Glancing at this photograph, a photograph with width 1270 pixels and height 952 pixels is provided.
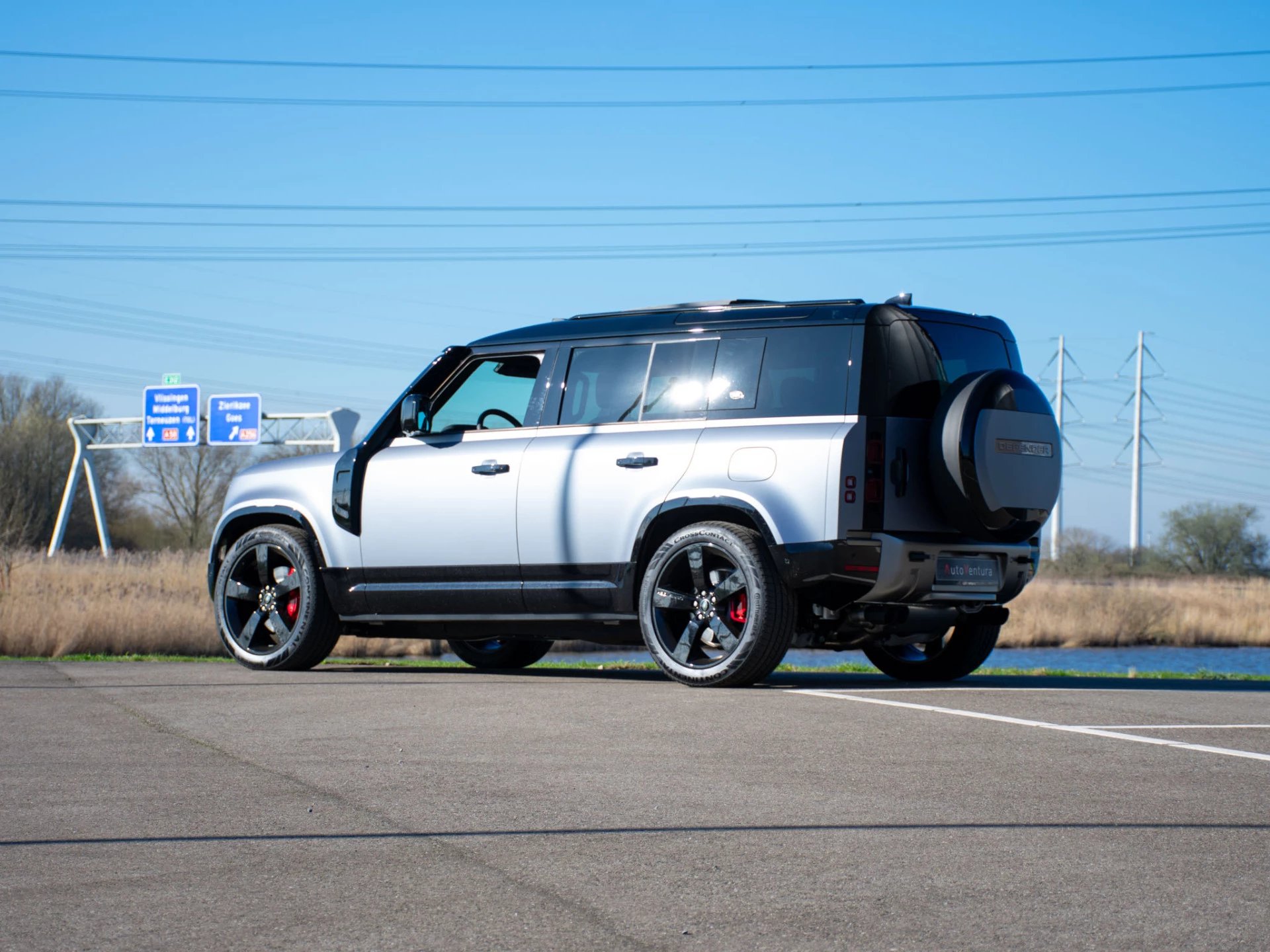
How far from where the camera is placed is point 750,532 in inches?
362

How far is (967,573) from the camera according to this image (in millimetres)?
9438

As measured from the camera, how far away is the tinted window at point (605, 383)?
32.5ft

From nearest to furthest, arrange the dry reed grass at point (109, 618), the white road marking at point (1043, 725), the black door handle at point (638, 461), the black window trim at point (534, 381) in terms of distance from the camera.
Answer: the white road marking at point (1043, 725), the black door handle at point (638, 461), the black window trim at point (534, 381), the dry reed grass at point (109, 618)

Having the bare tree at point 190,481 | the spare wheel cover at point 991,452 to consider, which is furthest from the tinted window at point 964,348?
the bare tree at point 190,481

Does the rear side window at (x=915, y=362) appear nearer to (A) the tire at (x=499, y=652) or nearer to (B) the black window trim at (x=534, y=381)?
(B) the black window trim at (x=534, y=381)

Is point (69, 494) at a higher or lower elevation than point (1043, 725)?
higher

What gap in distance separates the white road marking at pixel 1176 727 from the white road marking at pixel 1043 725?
0.08 meters

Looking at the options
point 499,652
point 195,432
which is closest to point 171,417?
point 195,432

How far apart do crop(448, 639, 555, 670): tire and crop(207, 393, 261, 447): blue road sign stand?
42.1 metres

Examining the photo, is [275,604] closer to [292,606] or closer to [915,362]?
[292,606]

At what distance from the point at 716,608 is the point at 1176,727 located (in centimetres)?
284

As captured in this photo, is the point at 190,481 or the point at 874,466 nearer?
the point at 874,466

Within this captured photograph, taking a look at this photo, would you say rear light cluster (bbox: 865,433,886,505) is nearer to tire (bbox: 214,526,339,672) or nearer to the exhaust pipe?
the exhaust pipe

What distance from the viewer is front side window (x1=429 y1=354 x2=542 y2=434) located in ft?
34.7
